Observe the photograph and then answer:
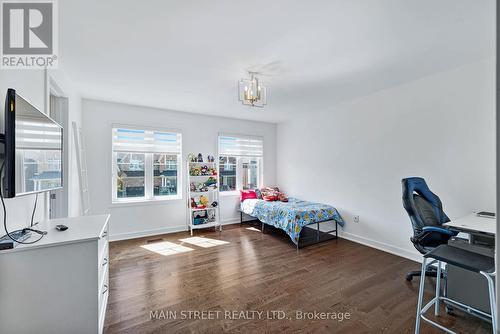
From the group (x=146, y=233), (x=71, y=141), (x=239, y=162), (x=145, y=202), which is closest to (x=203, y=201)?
(x=145, y=202)

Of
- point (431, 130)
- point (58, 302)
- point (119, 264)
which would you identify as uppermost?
point (431, 130)

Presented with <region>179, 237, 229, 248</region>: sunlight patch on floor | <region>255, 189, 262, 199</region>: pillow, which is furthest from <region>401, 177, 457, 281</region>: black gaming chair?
<region>255, 189, 262, 199</region>: pillow

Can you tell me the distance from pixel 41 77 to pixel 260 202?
362cm

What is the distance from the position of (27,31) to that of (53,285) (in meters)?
1.93

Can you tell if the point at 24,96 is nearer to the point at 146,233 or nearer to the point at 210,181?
the point at 146,233

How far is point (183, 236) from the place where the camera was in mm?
4066

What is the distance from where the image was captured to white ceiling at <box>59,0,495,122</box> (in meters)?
1.64

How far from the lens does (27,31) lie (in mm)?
1711

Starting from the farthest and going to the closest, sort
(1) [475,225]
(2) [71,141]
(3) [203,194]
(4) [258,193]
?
(4) [258,193] < (3) [203,194] < (2) [71,141] < (1) [475,225]

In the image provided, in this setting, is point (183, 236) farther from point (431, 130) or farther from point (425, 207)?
point (431, 130)

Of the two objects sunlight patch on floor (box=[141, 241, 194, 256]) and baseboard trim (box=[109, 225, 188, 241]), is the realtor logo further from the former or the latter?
baseboard trim (box=[109, 225, 188, 241])

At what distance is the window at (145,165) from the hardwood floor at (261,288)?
3.18 feet

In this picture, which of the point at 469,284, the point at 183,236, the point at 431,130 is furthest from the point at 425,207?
the point at 183,236

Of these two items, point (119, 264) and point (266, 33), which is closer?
point (266, 33)
